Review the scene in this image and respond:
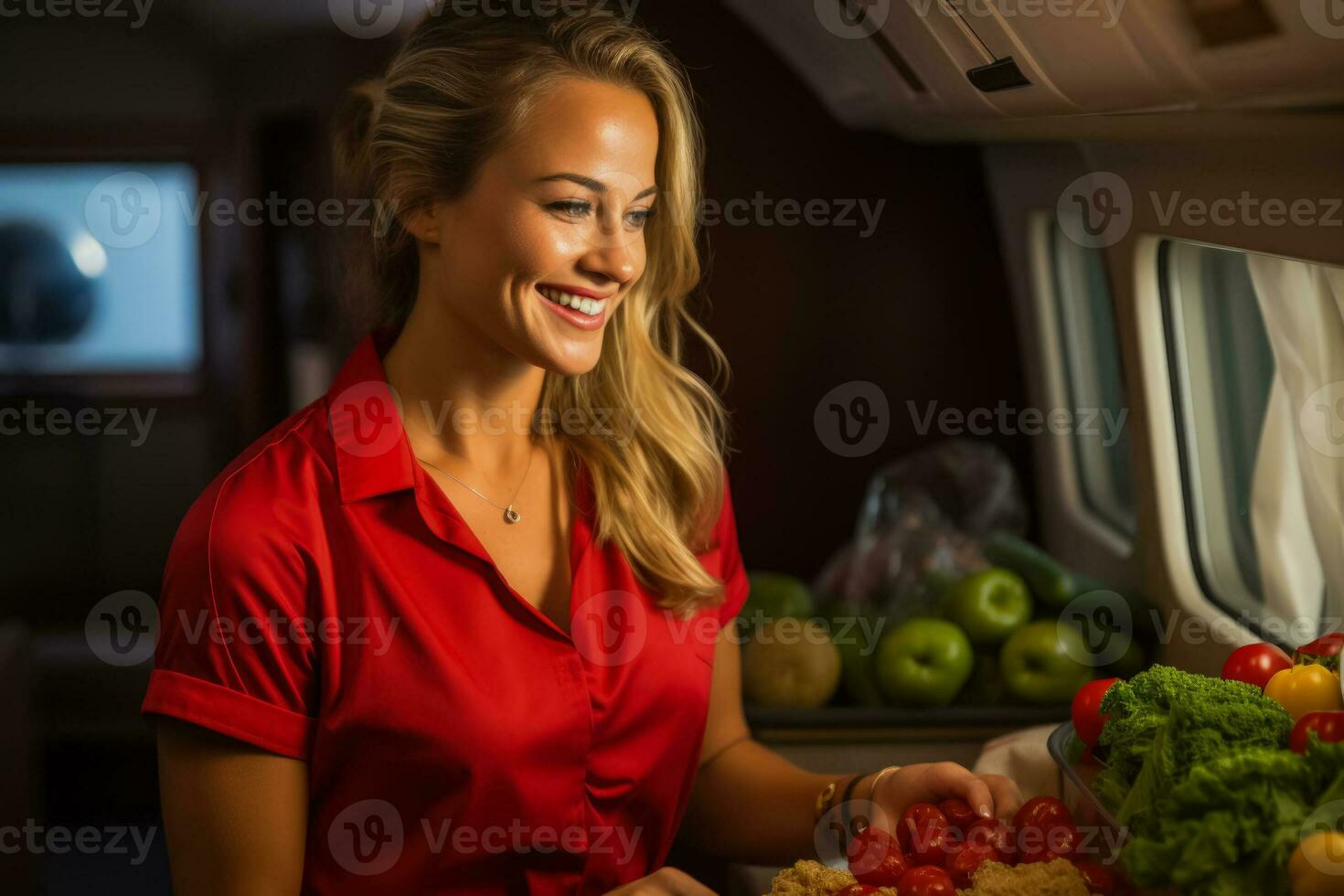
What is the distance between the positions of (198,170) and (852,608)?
271cm

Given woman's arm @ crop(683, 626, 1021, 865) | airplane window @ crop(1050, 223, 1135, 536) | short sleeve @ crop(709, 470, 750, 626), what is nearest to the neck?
short sleeve @ crop(709, 470, 750, 626)

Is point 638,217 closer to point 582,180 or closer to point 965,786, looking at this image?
point 582,180

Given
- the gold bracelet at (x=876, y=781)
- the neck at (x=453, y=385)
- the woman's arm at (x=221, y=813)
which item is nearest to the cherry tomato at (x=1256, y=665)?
the gold bracelet at (x=876, y=781)

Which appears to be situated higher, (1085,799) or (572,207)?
(572,207)

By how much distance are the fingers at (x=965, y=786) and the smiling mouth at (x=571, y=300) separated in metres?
0.64

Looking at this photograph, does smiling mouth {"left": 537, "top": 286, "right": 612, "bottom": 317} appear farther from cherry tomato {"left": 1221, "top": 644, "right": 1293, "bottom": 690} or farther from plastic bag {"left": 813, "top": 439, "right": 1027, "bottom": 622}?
plastic bag {"left": 813, "top": 439, "right": 1027, "bottom": 622}

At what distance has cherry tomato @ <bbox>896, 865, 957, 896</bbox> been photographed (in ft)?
3.77

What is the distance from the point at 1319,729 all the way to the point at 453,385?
0.99 meters

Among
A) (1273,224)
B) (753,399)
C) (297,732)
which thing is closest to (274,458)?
(297,732)

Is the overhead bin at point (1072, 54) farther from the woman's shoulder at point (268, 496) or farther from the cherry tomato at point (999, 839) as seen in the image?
the woman's shoulder at point (268, 496)

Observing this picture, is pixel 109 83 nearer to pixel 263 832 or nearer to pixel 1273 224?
pixel 263 832

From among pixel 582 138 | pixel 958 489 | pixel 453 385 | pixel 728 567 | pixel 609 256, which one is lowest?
pixel 728 567

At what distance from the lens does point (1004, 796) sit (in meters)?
1.39

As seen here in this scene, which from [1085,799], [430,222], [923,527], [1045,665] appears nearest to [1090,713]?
[1085,799]
